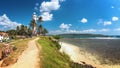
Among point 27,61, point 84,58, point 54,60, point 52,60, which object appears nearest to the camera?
point 27,61

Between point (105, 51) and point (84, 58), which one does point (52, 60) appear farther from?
point (105, 51)

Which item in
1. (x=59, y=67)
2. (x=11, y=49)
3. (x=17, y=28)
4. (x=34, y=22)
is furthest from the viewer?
(x=17, y=28)

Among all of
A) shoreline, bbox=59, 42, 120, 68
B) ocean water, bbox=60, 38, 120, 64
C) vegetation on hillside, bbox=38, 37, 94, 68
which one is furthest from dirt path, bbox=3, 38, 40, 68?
ocean water, bbox=60, 38, 120, 64

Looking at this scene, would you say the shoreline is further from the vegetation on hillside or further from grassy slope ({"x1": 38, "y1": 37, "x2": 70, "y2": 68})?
grassy slope ({"x1": 38, "y1": 37, "x2": 70, "y2": 68})

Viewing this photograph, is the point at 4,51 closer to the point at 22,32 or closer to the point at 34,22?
the point at 34,22

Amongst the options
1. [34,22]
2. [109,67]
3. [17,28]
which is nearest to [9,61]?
[109,67]

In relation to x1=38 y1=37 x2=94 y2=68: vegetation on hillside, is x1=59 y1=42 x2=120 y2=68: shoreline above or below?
below

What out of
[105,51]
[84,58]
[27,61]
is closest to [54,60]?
[27,61]

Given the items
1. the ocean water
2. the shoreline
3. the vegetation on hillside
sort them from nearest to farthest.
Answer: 1. the vegetation on hillside
2. the shoreline
3. the ocean water

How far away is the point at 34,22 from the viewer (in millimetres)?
105500

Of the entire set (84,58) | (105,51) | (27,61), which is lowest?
(105,51)

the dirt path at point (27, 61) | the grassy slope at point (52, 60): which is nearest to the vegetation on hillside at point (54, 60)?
the grassy slope at point (52, 60)

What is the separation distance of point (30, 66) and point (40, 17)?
10248 cm

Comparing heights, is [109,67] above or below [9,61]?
below
